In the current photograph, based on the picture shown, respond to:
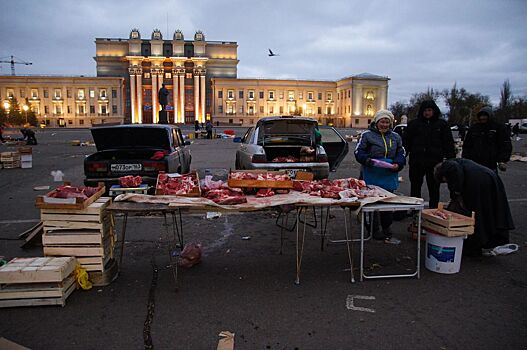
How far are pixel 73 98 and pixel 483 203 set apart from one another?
114m

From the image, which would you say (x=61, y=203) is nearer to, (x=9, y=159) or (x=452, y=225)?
(x=452, y=225)

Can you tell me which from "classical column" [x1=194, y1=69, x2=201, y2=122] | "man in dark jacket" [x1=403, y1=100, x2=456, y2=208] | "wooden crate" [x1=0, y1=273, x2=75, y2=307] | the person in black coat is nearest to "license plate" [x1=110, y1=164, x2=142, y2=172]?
"wooden crate" [x1=0, y1=273, x2=75, y2=307]

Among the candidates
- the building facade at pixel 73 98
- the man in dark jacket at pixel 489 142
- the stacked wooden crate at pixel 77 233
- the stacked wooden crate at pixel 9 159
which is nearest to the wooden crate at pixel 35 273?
the stacked wooden crate at pixel 77 233

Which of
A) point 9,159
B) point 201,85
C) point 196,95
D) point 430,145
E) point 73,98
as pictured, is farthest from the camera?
point 201,85

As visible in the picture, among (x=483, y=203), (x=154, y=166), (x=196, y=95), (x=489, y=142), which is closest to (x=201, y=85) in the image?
→ (x=196, y=95)

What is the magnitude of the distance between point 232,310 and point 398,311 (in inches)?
64.9

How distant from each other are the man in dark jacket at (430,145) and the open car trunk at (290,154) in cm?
247

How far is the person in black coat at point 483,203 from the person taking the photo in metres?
5.37

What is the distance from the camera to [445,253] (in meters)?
4.95

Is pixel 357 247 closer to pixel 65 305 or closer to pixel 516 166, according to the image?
pixel 65 305

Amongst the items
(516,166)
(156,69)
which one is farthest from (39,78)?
(516,166)

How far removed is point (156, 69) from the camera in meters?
107

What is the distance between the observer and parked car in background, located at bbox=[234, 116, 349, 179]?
28.4 ft

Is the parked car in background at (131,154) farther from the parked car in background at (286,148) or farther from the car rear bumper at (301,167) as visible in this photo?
the car rear bumper at (301,167)
